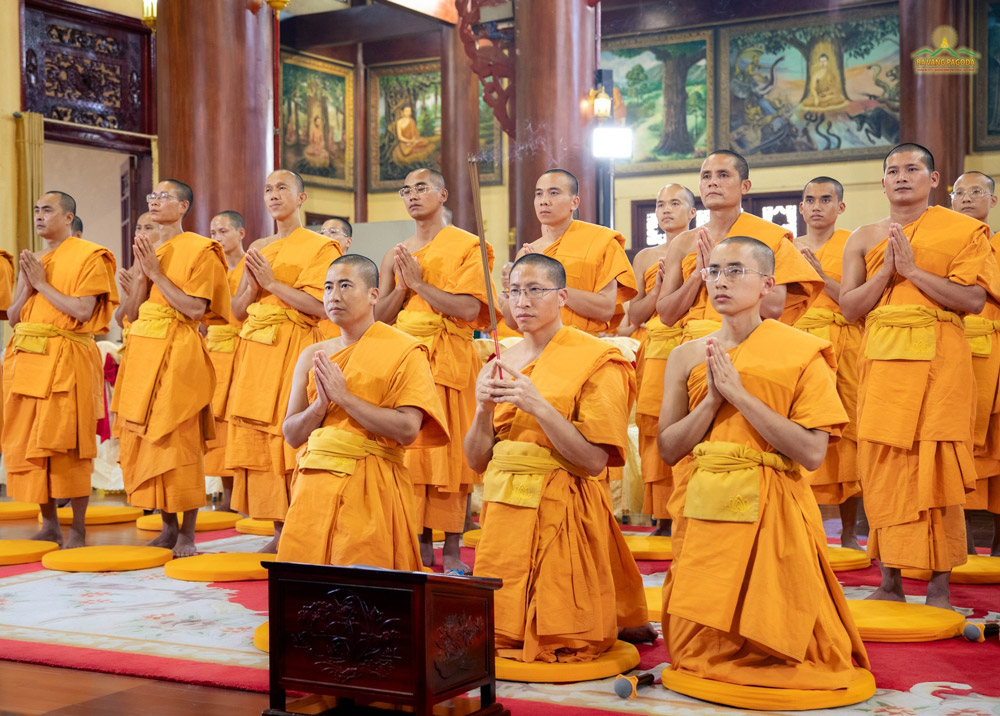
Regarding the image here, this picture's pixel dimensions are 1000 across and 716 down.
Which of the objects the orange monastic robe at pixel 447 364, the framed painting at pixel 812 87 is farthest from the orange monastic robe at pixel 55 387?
the framed painting at pixel 812 87

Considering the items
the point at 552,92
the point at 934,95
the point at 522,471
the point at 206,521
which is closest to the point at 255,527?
the point at 206,521

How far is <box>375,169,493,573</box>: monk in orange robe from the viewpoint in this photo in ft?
17.1

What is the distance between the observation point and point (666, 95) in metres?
14.6

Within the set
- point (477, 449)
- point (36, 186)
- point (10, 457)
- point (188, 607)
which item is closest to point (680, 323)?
point (477, 449)

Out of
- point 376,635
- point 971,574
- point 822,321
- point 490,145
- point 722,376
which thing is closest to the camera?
point 376,635

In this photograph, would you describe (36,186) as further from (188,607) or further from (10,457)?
(188,607)

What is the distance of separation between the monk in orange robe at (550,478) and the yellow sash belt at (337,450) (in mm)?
364

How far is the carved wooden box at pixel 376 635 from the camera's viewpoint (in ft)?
9.52

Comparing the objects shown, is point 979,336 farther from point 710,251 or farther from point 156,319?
point 156,319

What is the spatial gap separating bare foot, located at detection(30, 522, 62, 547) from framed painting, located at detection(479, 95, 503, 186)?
9.90 m

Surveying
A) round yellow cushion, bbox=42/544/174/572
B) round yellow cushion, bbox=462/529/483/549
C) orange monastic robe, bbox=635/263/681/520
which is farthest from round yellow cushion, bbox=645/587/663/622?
round yellow cushion, bbox=42/544/174/572

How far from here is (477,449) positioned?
3779 millimetres

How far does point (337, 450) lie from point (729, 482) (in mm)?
1291

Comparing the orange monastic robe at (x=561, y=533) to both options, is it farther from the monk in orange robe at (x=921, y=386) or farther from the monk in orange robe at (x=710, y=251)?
the monk in orange robe at (x=921, y=386)
